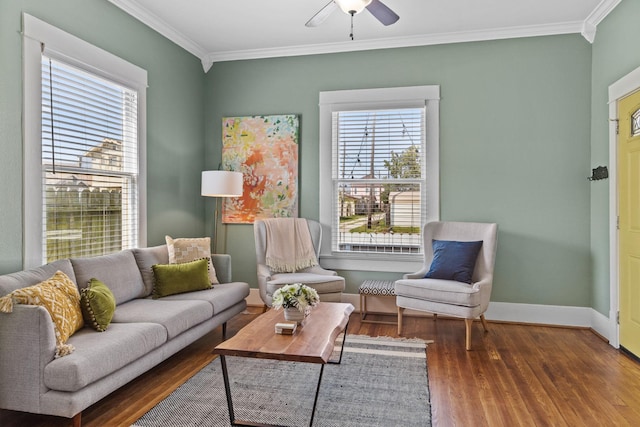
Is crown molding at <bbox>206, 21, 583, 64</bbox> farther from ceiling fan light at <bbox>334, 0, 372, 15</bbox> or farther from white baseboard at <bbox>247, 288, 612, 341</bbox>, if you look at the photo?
white baseboard at <bbox>247, 288, 612, 341</bbox>

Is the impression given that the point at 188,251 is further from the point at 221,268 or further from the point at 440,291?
the point at 440,291

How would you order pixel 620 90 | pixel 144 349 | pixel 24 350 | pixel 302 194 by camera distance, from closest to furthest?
pixel 24 350
pixel 144 349
pixel 620 90
pixel 302 194

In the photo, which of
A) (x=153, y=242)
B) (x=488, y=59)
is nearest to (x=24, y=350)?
(x=153, y=242)

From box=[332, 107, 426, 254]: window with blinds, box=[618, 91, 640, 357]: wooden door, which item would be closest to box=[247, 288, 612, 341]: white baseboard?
box=[618, 91, 640, 357]: wooden door

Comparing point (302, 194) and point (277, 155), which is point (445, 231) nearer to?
point (302, 194)

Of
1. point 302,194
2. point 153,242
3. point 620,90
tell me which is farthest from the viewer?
point 302,194

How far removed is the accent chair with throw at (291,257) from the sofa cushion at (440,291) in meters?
0.65

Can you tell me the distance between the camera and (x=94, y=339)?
96.5 inches

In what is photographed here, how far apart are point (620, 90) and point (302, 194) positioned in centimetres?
310

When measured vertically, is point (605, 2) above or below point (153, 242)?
above

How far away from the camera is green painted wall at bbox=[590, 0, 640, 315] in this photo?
3484 millimetres

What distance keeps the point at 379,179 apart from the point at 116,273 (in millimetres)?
2755

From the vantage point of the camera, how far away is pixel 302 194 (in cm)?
496

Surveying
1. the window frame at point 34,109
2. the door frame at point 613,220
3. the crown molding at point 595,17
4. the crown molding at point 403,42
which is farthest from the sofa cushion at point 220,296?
the crown molding at point 595,17
